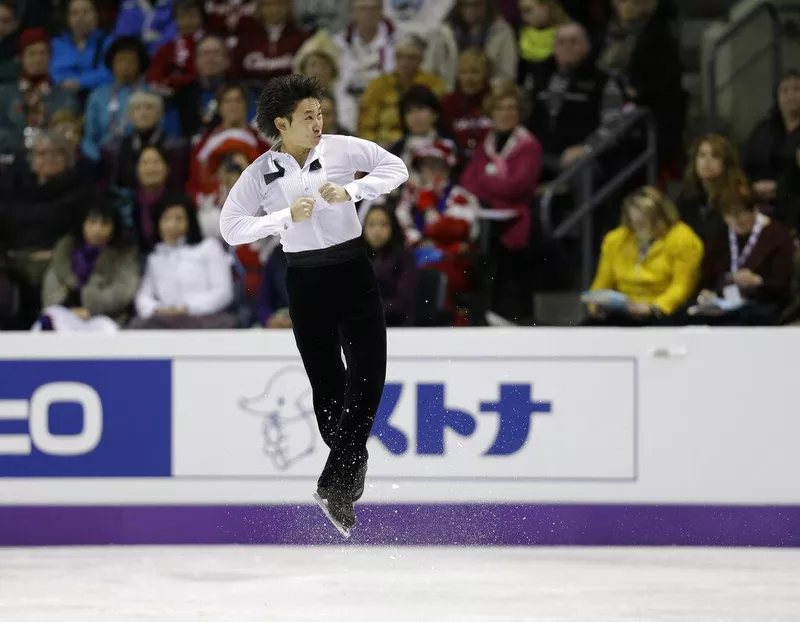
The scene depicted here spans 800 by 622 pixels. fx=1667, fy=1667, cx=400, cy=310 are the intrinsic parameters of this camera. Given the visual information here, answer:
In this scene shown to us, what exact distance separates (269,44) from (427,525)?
14.3 ft

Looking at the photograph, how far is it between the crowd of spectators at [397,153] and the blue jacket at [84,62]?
0.06 feet

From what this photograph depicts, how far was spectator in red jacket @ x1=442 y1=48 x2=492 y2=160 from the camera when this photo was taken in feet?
35.8

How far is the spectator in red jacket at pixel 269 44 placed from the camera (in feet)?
38.4

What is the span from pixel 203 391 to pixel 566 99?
3495mm

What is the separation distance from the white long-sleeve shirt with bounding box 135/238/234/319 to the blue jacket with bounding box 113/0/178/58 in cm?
296

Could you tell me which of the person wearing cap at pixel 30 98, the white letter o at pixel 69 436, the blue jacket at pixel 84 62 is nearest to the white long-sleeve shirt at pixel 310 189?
the white letter o at pixel 69 436

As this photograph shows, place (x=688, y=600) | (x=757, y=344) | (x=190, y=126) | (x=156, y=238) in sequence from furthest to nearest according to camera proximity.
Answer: (x=190, y=126)
(x=156, y=238)
(x=757, y=344)
(x=688, y=600)

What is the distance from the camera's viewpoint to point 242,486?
8.86 metres

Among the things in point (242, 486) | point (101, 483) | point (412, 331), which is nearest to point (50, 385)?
point (101, 483)

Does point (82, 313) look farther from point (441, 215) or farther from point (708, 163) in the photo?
point (708, 163)

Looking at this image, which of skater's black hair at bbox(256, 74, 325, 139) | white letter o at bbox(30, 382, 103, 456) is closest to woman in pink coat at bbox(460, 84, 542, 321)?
white letter o at bbox(30, 382, 103, 456)

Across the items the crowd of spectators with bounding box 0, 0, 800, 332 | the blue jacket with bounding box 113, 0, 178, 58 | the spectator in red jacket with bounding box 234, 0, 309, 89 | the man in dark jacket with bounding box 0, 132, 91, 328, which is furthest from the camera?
the blue jacket with bounding box 113, 0, 178, 58

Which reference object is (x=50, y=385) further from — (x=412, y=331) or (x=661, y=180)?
(x=661, y=180)

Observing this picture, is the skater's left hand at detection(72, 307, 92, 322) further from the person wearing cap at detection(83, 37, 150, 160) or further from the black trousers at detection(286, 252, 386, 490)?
the black trousers at detection(286, 252, 386, 490)
